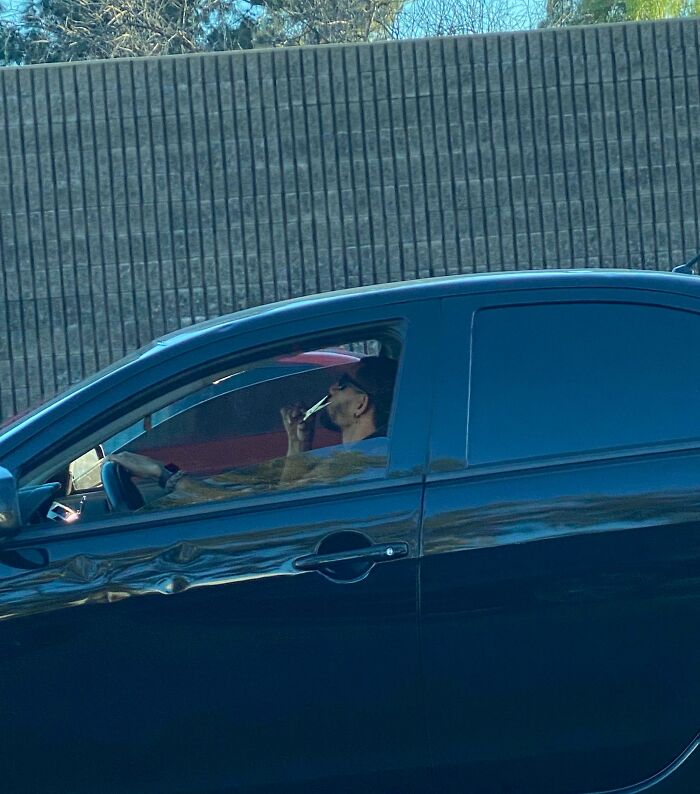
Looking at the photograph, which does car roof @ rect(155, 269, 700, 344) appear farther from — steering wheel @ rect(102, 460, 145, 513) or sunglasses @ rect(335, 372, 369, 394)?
steering wheel @ rect(102, 460, 145, 513)

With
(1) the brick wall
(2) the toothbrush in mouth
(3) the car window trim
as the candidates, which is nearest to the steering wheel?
(2) the toothbrush in mouth

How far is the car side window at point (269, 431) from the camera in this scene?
2.99 metres

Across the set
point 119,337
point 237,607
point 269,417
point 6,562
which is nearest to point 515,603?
point 237,607

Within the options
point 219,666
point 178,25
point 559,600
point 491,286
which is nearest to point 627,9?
point 178,25

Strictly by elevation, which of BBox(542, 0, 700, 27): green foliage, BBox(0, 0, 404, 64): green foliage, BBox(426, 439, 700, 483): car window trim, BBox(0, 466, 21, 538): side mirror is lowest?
BBox(0, 466, 21, 538): side mirror

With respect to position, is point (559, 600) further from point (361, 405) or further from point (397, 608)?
point (361, 405)

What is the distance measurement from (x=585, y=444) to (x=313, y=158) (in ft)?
28.8

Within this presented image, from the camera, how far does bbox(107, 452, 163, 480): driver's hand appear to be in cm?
321

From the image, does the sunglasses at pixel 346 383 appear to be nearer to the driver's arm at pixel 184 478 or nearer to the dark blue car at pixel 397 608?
the dark blue car at pixel 397 608

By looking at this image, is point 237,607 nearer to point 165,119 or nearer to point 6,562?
point 6,562

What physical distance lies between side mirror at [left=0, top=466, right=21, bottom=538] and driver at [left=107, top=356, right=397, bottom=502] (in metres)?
0.41

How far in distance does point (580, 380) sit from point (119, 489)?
1216 mm

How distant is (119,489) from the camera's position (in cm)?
314

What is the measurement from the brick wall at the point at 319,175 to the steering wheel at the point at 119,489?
8.18 meters
